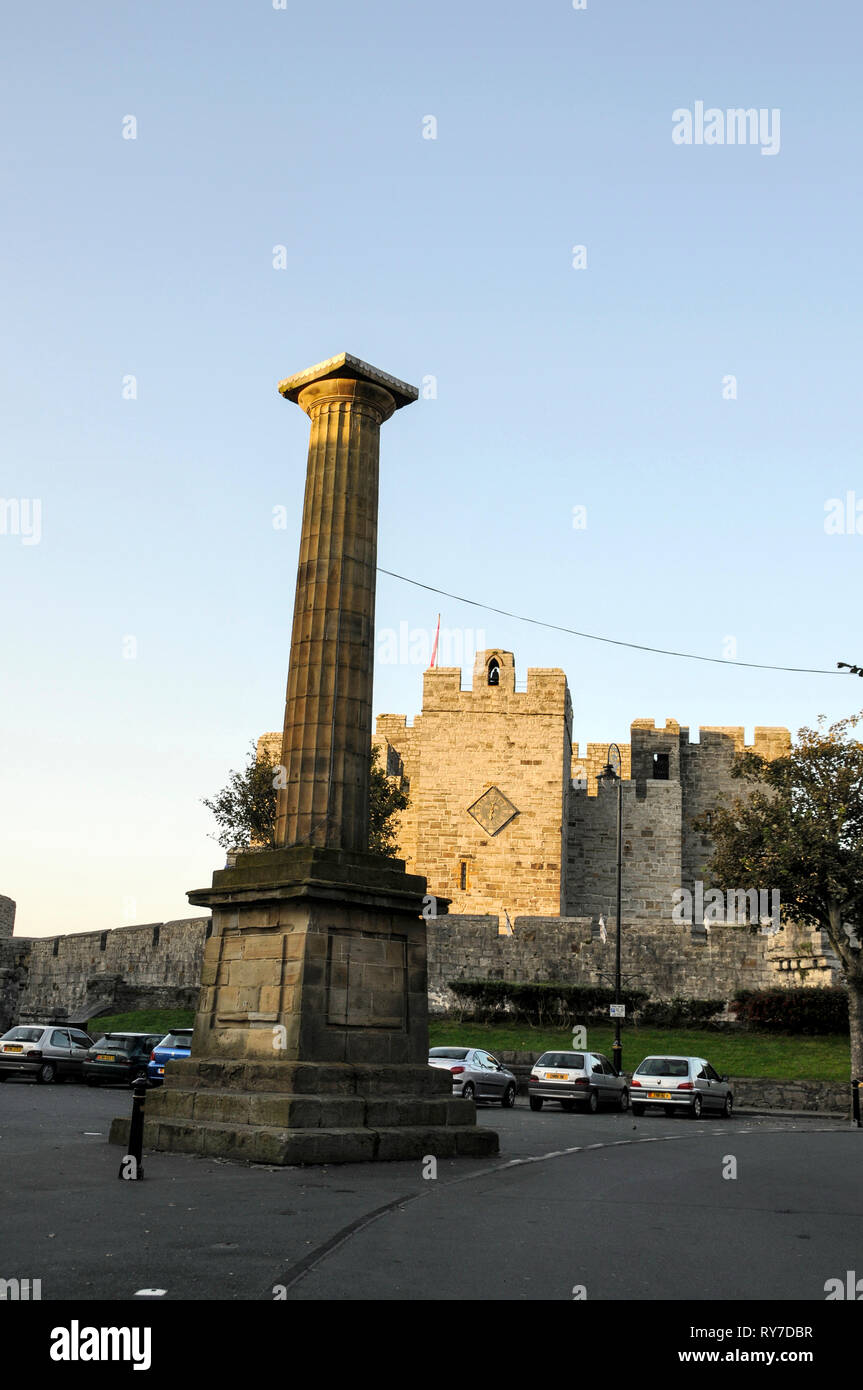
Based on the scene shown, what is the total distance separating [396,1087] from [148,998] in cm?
2793

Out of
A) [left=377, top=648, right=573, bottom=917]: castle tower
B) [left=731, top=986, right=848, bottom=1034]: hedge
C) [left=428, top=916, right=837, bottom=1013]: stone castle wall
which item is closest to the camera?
[left=731, top=986, right=848, bottom=1034]: hedge

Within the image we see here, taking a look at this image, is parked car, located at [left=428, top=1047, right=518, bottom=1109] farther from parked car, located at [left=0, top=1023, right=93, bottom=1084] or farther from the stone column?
the stone column

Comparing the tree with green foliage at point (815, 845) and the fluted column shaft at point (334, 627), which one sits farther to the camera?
the tree with green foliage at point (815, 845)

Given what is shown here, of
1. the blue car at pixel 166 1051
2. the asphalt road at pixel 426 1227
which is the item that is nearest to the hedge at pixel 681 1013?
the blue car at pixel 166 1051

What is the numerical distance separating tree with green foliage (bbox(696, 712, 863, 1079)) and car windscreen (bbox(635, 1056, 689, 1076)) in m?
6.47

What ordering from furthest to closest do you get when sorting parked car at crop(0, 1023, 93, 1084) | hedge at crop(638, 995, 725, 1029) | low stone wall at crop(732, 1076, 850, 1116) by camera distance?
hedge at crop(638, 995, 725, 1029) → low stone wall at crop(732, 1076, 850, 1116) → parked car at crop(0, 1023, 93, 1084)

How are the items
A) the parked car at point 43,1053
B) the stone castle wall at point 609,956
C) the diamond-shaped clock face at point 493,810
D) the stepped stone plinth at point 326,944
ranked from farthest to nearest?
the diamond-shaped clock face at point 493,810
the stone castle wall at point 609,956
the parked car at point 43,1053
the stepped stone plinth at point 326,944

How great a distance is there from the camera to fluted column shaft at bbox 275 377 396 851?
13953mm

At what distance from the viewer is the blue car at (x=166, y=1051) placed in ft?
80.7

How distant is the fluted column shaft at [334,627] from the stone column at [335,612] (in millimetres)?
12

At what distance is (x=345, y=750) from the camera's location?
1409 centimetres

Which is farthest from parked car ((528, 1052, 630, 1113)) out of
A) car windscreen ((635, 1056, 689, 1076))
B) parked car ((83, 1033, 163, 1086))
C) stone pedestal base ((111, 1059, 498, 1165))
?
stone pedestal base ((111, 1059, 498, 1165))

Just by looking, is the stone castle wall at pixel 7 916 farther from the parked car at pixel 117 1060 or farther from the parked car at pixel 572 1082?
the parked car at pixel 572 1082

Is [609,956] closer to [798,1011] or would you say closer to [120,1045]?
[798,1011]
